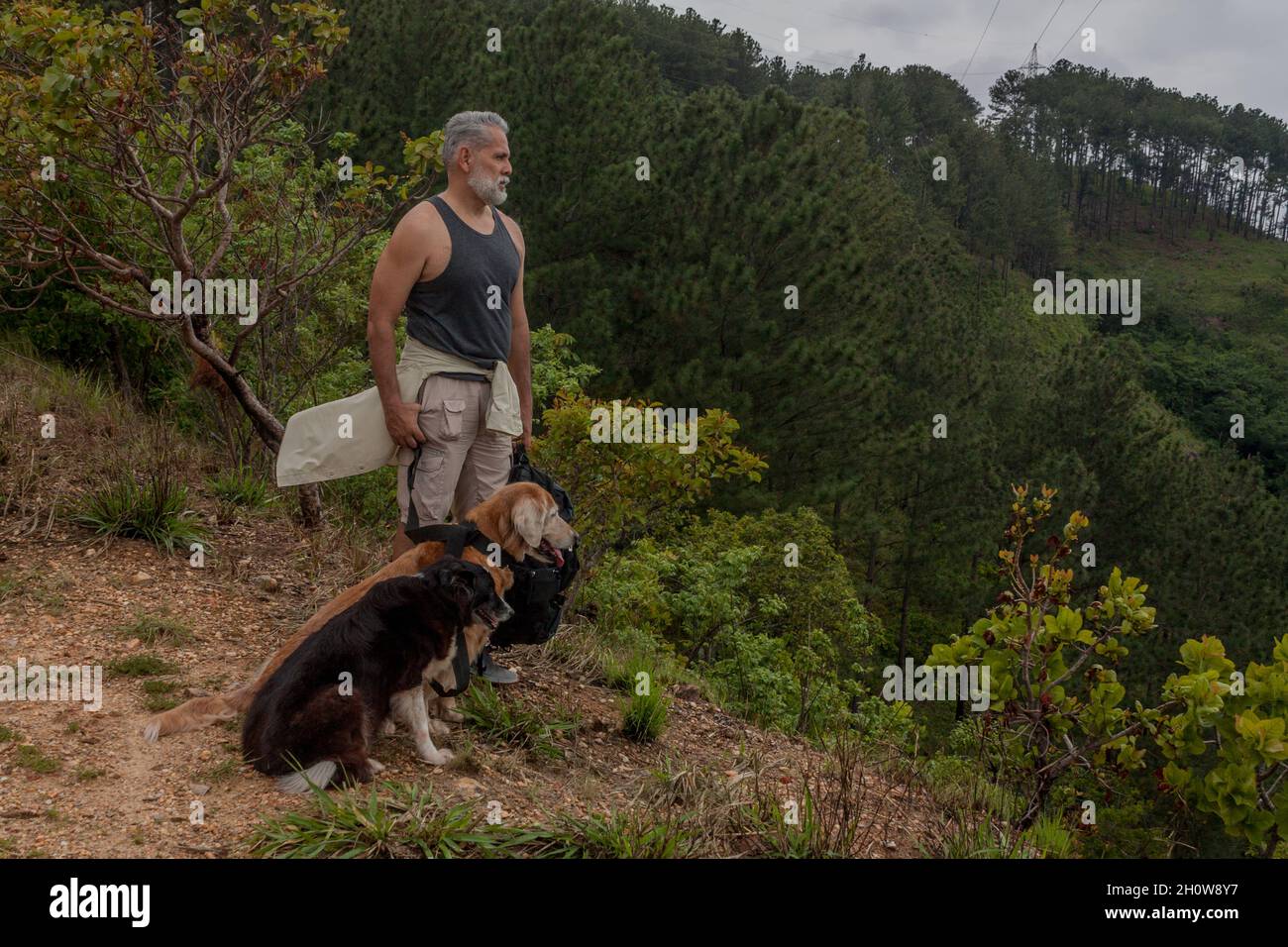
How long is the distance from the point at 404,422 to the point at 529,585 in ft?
2.69

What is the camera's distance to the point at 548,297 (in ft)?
66.3

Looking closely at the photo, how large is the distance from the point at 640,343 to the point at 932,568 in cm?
1209

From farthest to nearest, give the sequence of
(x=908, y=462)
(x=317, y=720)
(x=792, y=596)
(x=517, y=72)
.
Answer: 1. (x=908, y=462)
2. (x=517, y=72)
3. (x=792, y=596)
4. (x=317, y=720)

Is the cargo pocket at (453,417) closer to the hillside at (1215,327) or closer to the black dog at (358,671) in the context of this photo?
the black dog at (358,671)

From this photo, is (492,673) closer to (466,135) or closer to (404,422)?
(404,422)

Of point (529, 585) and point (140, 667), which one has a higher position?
point (529, 585)

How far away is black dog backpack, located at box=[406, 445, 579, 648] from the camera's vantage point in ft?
13.5

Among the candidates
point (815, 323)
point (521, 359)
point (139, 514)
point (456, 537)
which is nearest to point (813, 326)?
point (815, 323)

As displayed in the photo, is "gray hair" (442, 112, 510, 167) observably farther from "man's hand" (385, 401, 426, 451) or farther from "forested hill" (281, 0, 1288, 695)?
"forested hill" (281, 0, 1288, 695)

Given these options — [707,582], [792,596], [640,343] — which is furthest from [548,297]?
[707,582]

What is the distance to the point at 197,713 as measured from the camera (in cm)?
400
